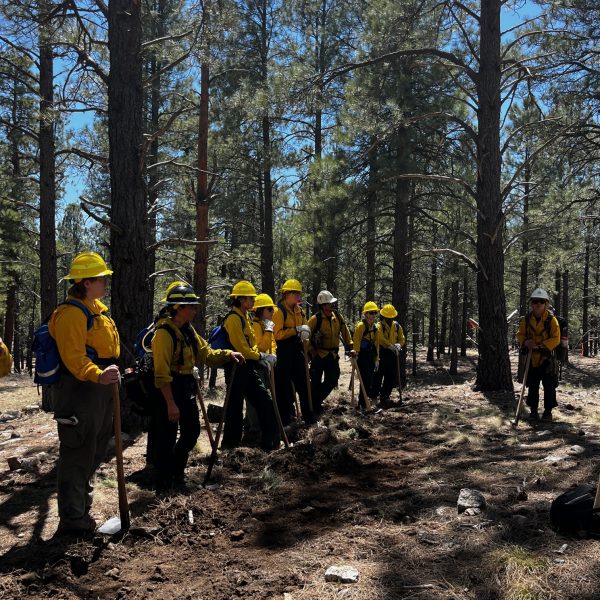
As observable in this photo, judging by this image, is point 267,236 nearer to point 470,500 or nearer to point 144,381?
point 144,381

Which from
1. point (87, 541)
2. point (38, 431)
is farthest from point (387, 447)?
point (38, 431)

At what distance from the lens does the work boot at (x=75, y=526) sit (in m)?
4.05

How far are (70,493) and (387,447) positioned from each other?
12.9 feet

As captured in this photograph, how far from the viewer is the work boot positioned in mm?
4047

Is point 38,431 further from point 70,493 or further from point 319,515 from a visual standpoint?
point 319,515

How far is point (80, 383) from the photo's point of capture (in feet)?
13.6

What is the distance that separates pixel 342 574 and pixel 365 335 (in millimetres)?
7147

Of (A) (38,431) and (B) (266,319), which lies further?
(A) (38,431)

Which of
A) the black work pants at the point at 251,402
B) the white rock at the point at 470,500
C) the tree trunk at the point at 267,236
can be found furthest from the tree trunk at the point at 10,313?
the white rock at the point at 470,500

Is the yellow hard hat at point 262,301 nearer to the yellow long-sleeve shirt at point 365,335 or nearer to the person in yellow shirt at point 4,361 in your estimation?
the yellow long-sleeve shirt at point 365,335

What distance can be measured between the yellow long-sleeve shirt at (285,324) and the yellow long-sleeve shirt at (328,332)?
0.51 metres

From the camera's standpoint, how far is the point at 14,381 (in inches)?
928

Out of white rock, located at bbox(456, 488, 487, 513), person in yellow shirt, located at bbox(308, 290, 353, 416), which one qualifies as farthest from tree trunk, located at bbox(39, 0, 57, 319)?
white rock, located at bbox(456, 488, 487, 513)

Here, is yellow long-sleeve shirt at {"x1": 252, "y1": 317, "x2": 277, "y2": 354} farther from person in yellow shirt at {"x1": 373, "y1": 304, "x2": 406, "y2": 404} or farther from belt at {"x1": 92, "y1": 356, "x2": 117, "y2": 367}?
person in yellow shirt at {"x1": 373, "y1": 304, "x2": 406, "y2": 404}
